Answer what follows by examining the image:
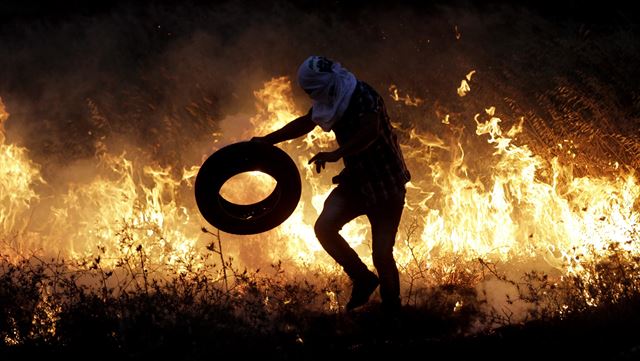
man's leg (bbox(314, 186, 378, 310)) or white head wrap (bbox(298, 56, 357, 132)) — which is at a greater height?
white head wrap (bbox(298, 56, 357, 132))

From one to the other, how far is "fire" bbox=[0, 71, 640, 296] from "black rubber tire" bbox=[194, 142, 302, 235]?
0.54 meters

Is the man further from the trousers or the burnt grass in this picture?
the burnt grass

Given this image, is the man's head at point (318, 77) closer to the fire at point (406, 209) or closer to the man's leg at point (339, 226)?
the man's leg at point (339, 226)

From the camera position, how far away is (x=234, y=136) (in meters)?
8.75

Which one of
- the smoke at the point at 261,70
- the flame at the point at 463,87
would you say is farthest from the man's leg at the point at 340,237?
the flame at the point at 463,87

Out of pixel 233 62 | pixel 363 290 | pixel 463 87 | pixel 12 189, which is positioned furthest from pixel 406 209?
pixel 12 189

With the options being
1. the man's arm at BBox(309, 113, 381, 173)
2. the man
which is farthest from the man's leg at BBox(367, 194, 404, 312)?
the man's arm at BBox(309, 113, 381, 173)

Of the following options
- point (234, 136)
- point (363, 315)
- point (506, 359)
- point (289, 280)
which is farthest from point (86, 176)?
point (506, 359)

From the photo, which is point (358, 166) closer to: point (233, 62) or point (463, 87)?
point (463, 87)

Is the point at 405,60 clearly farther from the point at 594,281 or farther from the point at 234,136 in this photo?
the point at 594,281

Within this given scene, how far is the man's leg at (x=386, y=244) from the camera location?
5113mm

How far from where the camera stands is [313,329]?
16.9 feet

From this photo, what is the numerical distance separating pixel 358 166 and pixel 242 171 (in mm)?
1127

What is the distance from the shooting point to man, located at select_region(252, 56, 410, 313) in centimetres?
488
